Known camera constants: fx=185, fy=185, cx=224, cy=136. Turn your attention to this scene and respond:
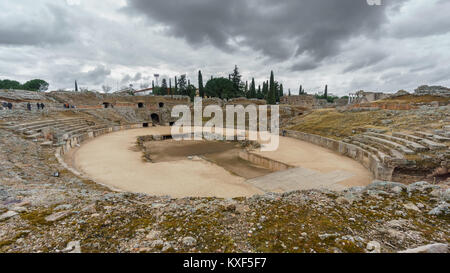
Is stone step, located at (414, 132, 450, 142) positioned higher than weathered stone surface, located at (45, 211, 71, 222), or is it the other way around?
stone step, located at (414, 132, 450, 142)

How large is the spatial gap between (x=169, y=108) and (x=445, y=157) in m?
39.6

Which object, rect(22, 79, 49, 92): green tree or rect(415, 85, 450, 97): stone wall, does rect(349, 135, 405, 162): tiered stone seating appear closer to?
rect(415, 85, 450, 97): stone wall

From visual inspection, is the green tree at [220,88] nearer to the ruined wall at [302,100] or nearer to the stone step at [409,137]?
the ruined wall at [302,100]

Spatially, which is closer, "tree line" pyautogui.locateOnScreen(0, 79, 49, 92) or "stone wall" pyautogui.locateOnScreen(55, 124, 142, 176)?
"stone wall" pyautogui.locateOnScreen(55, 124, 142, 176)

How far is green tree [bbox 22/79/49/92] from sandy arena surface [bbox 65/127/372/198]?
68.3 metres

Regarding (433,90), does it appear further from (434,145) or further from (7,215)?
(7,215)

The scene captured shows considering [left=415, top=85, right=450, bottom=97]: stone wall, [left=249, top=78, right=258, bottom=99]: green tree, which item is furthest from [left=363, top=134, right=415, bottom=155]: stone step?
[left=249, top=78, right=258, bottom=99]: green tree

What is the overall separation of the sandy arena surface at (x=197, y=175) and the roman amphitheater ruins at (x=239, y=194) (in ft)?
0.21

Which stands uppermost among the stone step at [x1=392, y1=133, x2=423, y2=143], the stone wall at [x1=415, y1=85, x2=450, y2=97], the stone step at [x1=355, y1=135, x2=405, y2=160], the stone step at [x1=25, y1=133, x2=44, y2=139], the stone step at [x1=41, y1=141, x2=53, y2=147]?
the stone wall at [x1=415, y1=85, x2=450, y2=97]

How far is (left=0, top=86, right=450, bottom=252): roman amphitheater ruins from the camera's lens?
2.54m

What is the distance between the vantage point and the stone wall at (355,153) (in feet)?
30.0

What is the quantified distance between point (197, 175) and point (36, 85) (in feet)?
A: 255

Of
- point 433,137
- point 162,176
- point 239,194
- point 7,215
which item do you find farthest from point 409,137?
point 7,215

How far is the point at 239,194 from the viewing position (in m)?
7.50
